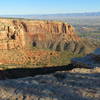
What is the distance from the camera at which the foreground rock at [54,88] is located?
16.5 meters

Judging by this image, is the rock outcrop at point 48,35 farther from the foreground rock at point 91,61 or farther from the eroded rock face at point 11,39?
the foreground rock at point 91,61

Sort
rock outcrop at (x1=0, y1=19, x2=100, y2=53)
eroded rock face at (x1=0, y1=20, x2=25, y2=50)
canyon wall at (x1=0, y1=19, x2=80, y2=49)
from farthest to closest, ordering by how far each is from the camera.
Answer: canyon wall at (x1=0, y1=19, x2=80, y2=49) → rock outcrop at (x1=0, y1=19, x2=100, y2=53) → eroded rock face at (x1=0, y1=20, x2=25, y2=50)

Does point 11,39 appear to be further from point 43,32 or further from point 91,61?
point 43,32

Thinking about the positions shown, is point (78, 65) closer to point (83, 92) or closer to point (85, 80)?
point (85, 80)

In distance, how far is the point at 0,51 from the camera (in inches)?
2254

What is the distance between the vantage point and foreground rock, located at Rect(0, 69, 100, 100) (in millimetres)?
16531

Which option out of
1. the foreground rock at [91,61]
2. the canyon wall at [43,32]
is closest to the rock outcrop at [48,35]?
the canyon wall at [43,32]

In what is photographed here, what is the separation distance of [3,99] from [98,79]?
7098mm

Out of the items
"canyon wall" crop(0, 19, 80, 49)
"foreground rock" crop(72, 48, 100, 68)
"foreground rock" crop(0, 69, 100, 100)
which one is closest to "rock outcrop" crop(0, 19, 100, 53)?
"canyon wall" crop(0, 19, 80, 49)

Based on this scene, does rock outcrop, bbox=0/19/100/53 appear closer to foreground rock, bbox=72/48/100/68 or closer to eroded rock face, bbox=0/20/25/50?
eroded rock face, bbox=0/20/25/50

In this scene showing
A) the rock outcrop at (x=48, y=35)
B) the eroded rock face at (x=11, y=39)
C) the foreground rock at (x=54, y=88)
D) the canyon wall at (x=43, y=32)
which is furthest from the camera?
the canyon wall at (x=43, y=32)

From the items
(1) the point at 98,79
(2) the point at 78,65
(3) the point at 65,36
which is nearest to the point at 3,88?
(1) the point at 98,79

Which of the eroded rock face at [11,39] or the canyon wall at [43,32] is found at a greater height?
the eroded rock face at [11,39]

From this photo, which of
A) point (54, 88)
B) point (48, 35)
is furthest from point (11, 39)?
point (54, 88)
